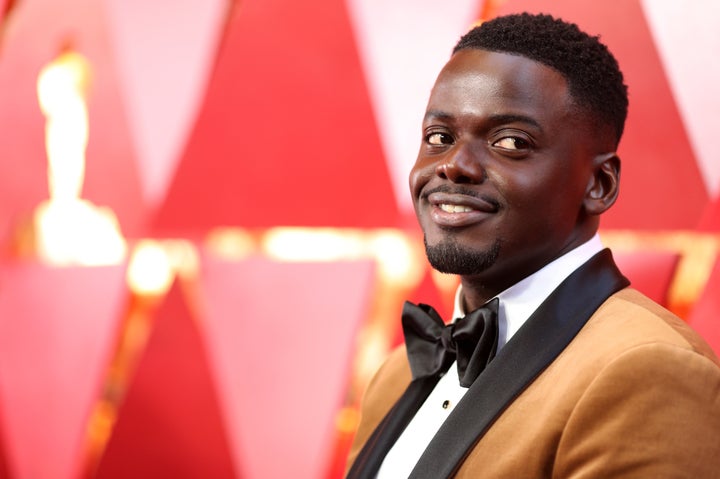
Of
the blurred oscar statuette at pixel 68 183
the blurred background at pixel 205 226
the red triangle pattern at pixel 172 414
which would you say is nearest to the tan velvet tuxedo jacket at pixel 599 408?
the blurred background at pixel 205 226

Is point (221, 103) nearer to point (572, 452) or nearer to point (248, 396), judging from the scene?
point (248, 396)

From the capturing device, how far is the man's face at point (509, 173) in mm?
1152

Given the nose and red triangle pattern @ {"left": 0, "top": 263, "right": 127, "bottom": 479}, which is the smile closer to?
the nose

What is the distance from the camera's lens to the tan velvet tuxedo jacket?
0.90 metres

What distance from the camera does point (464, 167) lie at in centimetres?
117

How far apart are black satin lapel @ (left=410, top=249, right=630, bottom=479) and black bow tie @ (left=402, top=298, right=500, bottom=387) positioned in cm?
5

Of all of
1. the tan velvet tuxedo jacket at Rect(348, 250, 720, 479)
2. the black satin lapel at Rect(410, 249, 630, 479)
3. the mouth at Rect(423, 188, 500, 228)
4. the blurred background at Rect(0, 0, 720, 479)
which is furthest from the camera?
the blurred background at Rect(0, 0, 720, 479)

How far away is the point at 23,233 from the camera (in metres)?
2.58

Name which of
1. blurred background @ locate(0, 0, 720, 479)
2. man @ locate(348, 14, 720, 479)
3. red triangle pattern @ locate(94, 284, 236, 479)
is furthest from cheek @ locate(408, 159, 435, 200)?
red triangle pattern @ locate(94, 284, 236, 479)

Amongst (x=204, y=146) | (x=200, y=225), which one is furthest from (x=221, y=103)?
(x=200, y=225)

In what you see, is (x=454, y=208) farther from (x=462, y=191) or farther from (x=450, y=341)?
(x=450, y=341)

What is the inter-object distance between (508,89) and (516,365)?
34 cm

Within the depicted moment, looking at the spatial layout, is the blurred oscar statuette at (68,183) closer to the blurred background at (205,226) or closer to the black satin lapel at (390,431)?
the blurred background at (205,226)

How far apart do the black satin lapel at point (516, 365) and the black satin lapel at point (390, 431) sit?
178 mm
